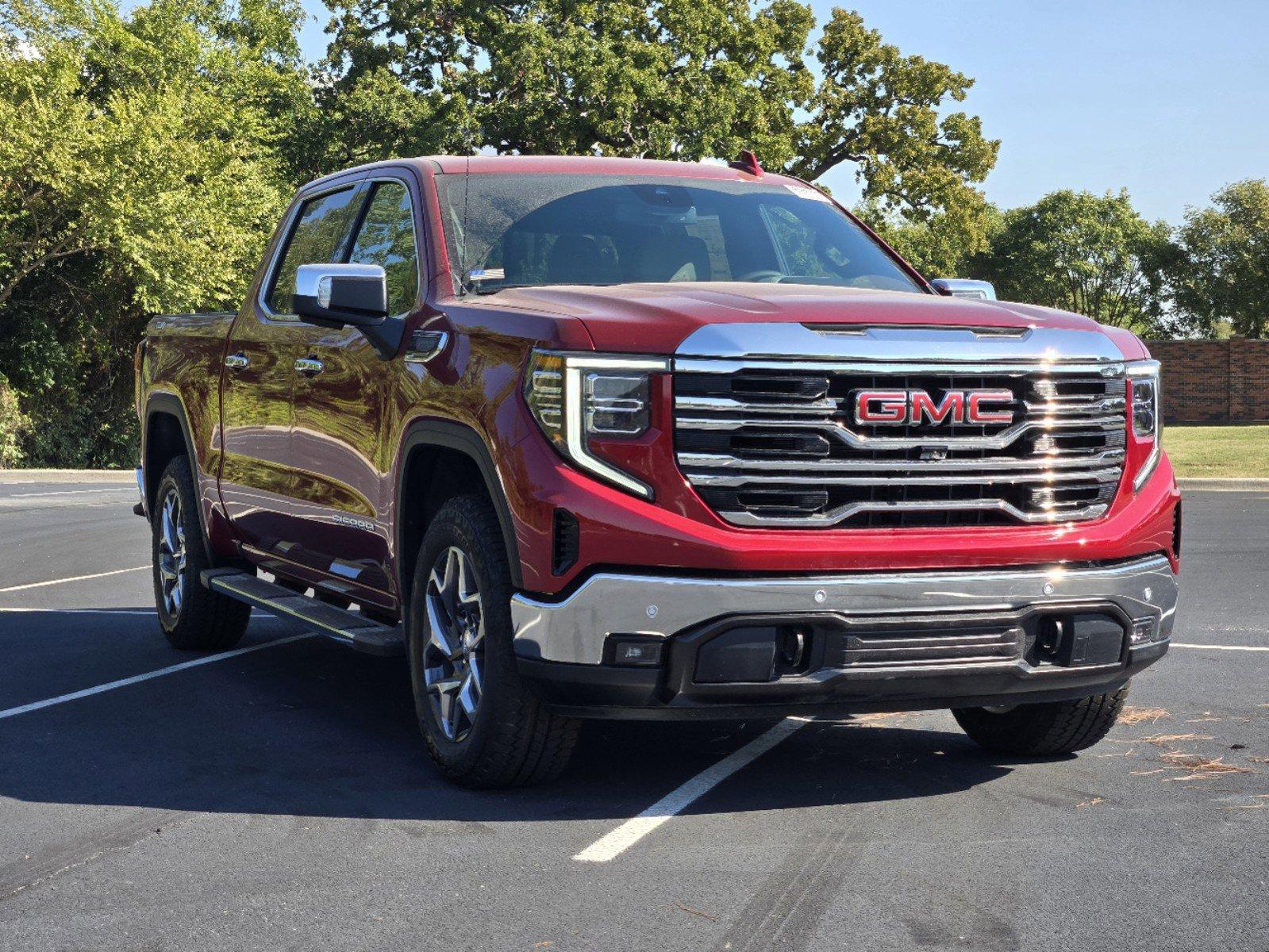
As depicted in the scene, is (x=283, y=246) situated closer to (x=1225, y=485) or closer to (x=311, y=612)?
(x=311, y=612)

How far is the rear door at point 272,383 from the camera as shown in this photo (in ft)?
22.7

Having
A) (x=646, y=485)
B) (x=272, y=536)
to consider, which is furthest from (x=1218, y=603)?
(x=646, y=485)

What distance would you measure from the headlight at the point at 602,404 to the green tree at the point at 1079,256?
264 ft

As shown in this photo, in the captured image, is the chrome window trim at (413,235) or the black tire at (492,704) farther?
the chrome window trim at (413,235)

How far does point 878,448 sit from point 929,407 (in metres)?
0.20

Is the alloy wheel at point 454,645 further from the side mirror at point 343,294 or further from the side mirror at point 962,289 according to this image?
the side mirror at point 962,289

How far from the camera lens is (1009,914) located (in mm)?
4086

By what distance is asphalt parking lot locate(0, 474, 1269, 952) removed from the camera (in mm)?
4023

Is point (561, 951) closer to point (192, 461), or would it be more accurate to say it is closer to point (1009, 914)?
point (1009, 914)

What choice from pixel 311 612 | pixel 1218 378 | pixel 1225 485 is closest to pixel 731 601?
pixel 311 612

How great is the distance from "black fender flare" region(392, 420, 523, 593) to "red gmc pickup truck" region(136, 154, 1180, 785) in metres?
0.01

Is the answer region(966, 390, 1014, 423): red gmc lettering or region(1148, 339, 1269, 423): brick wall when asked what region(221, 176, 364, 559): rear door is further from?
region(1148, 339, 1269, 423): brick wall

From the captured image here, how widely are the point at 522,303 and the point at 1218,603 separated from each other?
6.68 metres

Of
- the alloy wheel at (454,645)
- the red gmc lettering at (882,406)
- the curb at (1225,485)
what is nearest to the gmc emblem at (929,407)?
the red gmc lettering at (882,406)
